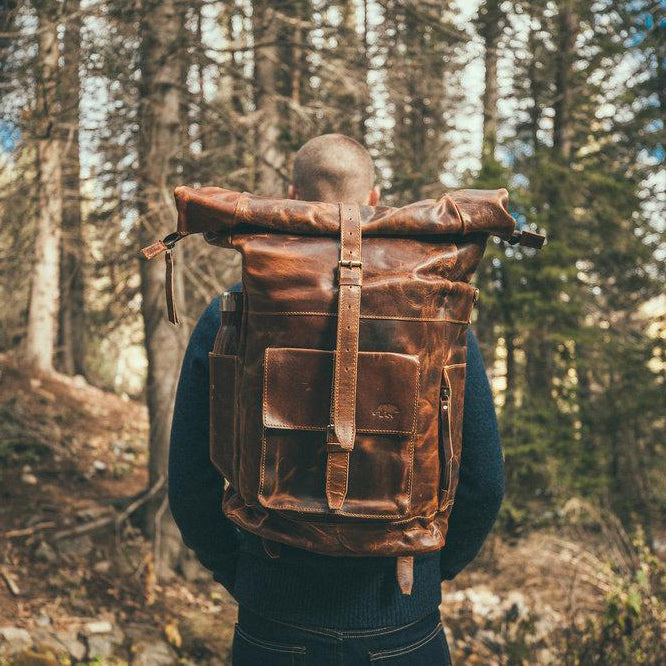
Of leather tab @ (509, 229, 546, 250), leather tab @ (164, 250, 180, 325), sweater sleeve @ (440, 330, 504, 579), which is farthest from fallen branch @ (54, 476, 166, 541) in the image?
leather tab @ (509, 229, 546, 250)

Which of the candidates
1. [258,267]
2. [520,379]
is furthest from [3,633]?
[520,379]

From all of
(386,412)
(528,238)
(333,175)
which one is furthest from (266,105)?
(386,412)

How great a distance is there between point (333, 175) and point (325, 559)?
1.18 m

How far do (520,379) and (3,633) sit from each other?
6.69 meters

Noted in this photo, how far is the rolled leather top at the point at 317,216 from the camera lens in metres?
1.80

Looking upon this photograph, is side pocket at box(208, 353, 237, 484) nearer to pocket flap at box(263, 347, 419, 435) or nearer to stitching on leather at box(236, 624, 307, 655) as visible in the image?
pocket flap at box(263, 347, 419, 435)

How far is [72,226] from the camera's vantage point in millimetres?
10141

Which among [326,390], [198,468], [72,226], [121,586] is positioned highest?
[72,226]

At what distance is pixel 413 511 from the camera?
6.03 feet

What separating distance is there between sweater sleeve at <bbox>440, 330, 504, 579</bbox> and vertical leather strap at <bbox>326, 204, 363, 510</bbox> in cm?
51

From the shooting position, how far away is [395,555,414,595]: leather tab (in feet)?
6.18

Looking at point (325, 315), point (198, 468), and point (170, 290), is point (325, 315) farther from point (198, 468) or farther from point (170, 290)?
point (198, 468)

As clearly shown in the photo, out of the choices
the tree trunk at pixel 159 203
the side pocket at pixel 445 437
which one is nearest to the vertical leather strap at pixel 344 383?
the side pocket at pixel 445 437

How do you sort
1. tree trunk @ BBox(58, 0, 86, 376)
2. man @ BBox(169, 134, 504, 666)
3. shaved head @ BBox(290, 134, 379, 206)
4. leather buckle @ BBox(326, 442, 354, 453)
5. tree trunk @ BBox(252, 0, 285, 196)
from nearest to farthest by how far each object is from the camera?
1. leather buckle @ BBox(326, 442, 354, 453)
2. man @ BBox(169, 134, 504, 666)
3. shaved head @ BBox(290, 134, 379, 206)
4. tree trunk @ BBox(58, 0, 86, 376)
5. tree trunk @ BBox(252, 0, 285, 196)
